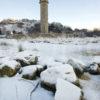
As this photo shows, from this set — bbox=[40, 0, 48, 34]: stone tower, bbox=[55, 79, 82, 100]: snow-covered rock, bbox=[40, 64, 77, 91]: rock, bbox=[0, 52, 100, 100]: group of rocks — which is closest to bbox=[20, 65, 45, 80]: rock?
bbox=[0, 52, 100, 100]: group of rocks

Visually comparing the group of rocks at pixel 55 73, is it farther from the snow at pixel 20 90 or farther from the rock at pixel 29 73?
the snow at pixel 20 90

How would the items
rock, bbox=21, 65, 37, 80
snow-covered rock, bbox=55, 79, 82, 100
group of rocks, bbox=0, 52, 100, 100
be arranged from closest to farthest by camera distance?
snow-covered rock, bbox=55, 79, 82, 100
group of rocks, bbox=0, 52, 100, 100
rock, bbox=21, 65, 37, 80

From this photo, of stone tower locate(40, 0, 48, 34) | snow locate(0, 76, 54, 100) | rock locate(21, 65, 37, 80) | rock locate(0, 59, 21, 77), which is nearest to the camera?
snow locate(0, 76, 54, 100)

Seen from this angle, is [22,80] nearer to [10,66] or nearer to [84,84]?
[10,66]

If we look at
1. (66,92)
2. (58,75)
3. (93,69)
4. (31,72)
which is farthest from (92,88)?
(31,72)

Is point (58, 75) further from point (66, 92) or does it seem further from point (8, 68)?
point (8, 68)

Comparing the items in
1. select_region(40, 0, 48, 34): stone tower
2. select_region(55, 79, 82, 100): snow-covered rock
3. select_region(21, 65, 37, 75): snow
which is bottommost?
select_region(55, 79, 82, 100): snow-covered rock

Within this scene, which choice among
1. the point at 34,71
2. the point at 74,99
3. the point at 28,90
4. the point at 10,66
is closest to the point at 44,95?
the point at 28,90

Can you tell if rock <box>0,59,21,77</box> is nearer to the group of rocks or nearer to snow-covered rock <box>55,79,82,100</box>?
the group of rocks

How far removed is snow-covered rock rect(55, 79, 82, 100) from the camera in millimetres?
4023

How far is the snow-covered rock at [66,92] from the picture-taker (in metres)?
4.02

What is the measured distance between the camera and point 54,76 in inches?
185

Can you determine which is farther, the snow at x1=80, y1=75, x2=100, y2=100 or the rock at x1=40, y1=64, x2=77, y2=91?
the rock at x1=40, y1=64, x2=77, y2=91

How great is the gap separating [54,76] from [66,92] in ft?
2.15
